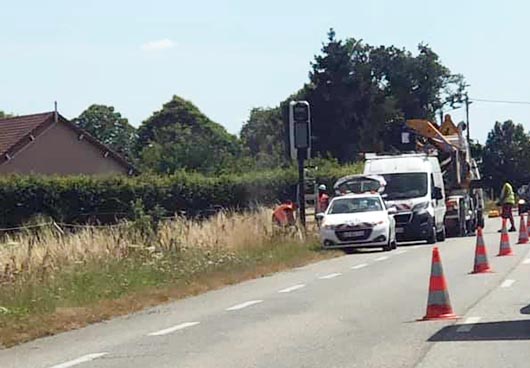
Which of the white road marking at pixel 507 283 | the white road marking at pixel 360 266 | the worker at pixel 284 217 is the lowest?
the white road marking at pixel 360 266

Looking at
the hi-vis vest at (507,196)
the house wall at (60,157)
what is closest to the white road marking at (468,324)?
the hi-vis vest at (507,196)

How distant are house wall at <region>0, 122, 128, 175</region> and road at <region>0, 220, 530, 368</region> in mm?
37199

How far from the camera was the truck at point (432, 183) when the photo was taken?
34.0 m

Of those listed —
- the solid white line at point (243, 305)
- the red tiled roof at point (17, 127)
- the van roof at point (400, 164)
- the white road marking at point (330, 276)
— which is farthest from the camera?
the red tiled roof at point (17, 127)

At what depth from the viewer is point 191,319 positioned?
15227 millimetres

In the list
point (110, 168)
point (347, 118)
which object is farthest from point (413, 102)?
point (110, 168)

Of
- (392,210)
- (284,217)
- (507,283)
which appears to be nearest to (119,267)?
(507,283)

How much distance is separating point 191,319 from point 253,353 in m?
3.65

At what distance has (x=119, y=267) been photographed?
2077cm

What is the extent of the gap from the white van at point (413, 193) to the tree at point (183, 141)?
28.3m

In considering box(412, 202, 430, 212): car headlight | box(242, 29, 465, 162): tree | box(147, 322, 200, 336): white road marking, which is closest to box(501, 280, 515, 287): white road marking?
box(147, 322, 200, 336): white road marking

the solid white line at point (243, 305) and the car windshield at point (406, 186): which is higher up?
the car windshield at point (406, 186)

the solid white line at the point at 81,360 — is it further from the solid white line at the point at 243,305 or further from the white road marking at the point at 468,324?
the solid white line at the point at 243,305

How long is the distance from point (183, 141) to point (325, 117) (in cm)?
1299
